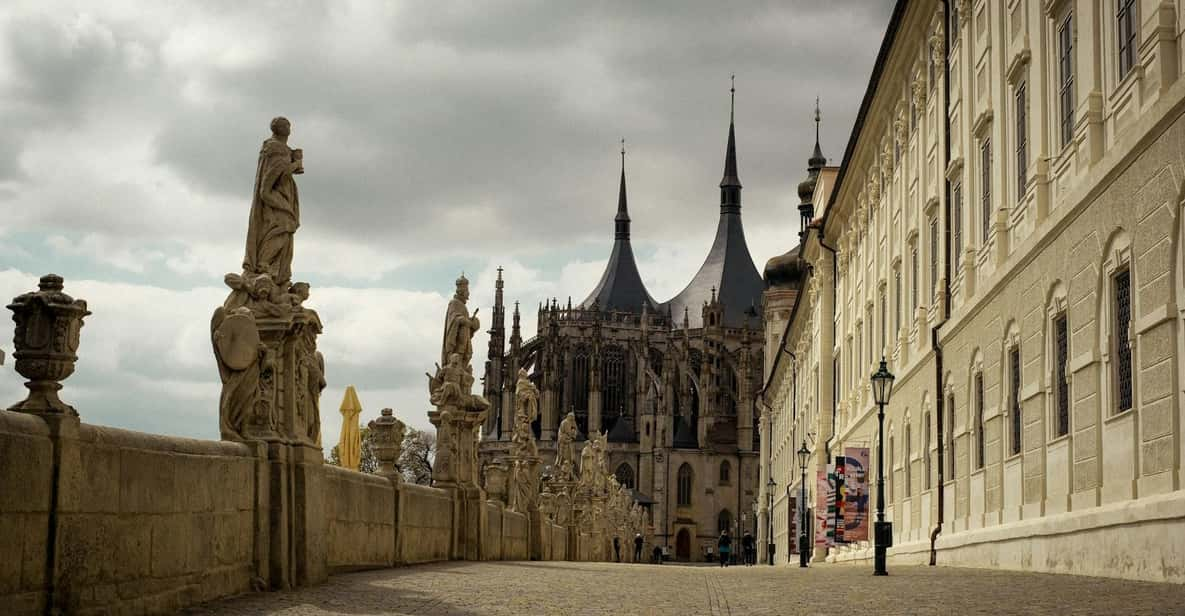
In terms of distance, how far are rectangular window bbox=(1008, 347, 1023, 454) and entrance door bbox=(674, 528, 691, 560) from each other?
11841cm

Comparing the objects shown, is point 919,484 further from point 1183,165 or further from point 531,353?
point 531,353

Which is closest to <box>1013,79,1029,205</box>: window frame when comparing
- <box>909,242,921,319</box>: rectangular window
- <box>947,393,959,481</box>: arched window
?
<box>947,393,959,481</box>: arched window

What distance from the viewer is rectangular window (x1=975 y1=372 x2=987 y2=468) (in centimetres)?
2411

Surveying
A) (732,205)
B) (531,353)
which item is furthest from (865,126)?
(732,205)

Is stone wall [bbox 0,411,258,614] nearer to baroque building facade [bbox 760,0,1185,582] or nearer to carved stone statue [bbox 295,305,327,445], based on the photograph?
carved stone statue [bbox 295,305,327,445]

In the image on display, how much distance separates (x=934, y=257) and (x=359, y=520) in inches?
615

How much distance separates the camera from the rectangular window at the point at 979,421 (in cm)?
2411

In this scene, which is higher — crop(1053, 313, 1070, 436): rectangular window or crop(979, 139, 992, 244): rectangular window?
crop(979, 139, 992, 244): rectangular window

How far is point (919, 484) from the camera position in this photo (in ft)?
99.5

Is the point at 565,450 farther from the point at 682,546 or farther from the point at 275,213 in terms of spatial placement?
the point at 682,546

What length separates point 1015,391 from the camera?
21.8 meters

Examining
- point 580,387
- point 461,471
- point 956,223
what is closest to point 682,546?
point 580,387

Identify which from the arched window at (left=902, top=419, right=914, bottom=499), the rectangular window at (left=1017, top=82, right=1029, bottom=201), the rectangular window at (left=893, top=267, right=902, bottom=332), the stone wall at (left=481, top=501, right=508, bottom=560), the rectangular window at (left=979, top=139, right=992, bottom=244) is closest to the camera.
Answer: the rectangular window at (left=1017, top=82, right=1029, bottom=201)

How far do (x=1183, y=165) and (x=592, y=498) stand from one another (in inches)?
1543
